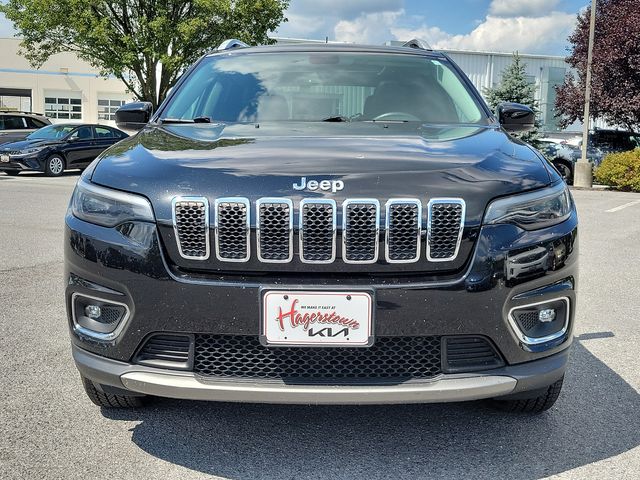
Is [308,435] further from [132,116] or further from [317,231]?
[132,116]

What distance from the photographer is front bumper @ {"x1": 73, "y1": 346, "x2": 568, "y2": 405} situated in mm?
2324

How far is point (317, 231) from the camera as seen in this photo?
2322 millimetres

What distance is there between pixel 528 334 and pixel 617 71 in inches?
837

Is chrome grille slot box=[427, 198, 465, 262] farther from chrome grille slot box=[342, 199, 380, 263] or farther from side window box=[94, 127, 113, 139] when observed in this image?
side window box=[94, 127, 113, 139]

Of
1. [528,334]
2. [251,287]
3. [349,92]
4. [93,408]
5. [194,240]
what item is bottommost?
[93,408]

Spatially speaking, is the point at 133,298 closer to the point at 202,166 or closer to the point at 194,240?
the point at 194,240

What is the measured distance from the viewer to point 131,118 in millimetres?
3926

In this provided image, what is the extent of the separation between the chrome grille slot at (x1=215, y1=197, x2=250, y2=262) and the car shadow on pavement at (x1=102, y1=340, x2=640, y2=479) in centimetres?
83

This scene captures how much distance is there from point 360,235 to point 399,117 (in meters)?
1.47

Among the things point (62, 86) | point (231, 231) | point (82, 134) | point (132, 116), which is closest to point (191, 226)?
point (231, 231)

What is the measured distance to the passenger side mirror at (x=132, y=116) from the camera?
392cm

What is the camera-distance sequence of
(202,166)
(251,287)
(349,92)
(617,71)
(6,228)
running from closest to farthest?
(251,287), (202,166), (349,92), (6,228), (617,71)

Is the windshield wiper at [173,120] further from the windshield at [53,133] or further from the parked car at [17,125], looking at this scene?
the parked car at [17,125]

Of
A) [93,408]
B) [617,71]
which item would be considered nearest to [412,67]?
[93,408]
